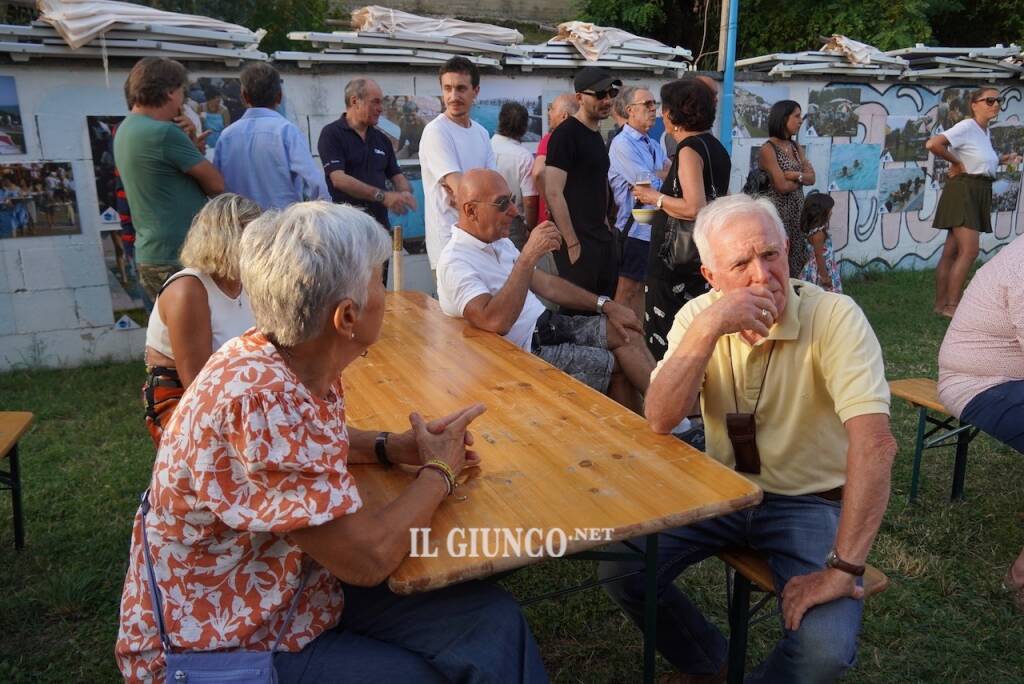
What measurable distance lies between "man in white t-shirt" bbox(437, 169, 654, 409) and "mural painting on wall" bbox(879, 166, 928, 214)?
23.6 ft

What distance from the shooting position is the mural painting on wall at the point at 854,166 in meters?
8.95

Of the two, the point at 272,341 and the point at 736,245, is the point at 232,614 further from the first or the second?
the point at 736,245

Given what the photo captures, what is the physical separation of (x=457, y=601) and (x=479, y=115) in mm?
5718

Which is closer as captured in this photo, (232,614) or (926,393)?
(232,614)

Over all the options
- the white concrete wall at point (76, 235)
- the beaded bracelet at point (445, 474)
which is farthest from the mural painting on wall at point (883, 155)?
the beaded bracelet at point (445, 474)

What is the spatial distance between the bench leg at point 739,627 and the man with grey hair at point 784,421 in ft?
0.33

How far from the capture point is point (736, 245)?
6.91 ft

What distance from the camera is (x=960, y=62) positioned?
9305 mm

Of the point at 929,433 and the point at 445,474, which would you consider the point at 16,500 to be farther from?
the point at 929,433

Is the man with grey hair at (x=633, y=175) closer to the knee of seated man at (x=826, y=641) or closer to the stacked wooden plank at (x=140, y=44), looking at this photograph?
the stacked wooden plank at (x=140, y=44)

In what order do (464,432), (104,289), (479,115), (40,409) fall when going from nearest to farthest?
(464,432), (40,409), (104,289), (479,115)

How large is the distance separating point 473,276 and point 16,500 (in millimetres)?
1961

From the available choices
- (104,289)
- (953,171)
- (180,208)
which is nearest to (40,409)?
(104,289)

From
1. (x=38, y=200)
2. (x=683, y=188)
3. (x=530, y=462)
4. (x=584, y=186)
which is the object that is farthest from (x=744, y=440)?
(x=38, y=200)
